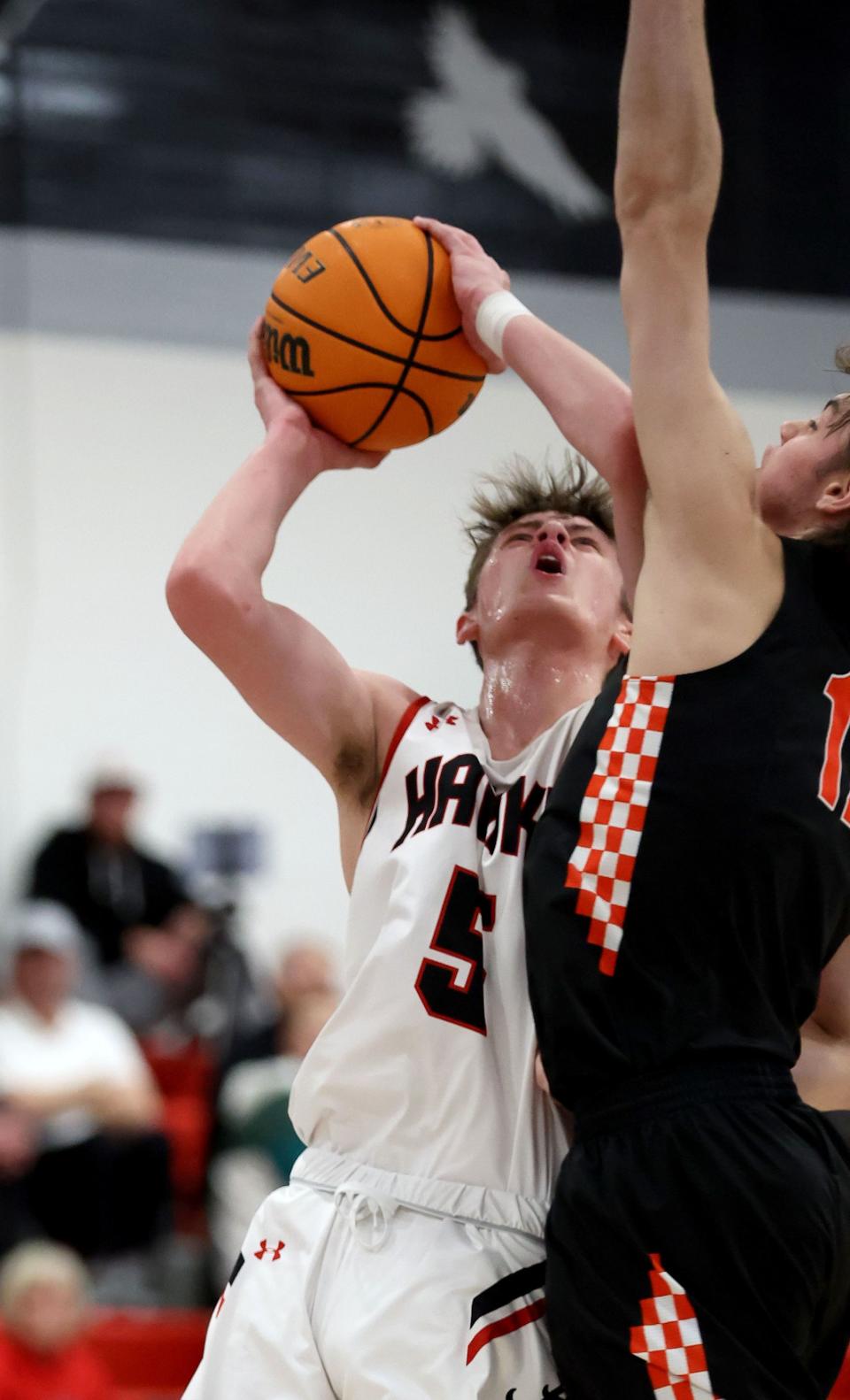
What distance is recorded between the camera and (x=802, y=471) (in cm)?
308

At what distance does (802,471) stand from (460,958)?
3.57 ft

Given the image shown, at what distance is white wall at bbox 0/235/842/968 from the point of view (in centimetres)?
1073

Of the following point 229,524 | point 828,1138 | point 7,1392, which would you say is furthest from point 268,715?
point 7,1392

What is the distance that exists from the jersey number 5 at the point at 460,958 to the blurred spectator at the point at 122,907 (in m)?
6.72

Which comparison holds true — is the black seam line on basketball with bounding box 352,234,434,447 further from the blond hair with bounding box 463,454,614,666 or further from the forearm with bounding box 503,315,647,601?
the blond hair with bounding box 463,454,614,666

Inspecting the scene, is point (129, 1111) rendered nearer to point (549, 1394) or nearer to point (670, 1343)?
point (549, 1394)

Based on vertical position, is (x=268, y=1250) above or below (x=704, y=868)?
below

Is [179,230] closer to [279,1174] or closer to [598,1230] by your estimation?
[279,1174]

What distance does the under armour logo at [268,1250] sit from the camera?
3.22 meters

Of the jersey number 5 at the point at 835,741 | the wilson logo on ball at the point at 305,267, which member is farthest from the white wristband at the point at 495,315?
the jersey number 5 at the point at 835,741

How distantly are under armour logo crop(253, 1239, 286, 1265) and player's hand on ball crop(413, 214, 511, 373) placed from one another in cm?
180

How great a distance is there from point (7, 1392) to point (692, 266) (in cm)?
554

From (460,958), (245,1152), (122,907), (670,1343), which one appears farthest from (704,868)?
(122,907)

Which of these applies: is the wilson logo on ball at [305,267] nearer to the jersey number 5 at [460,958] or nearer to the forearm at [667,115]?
the forearm at [667,115]
